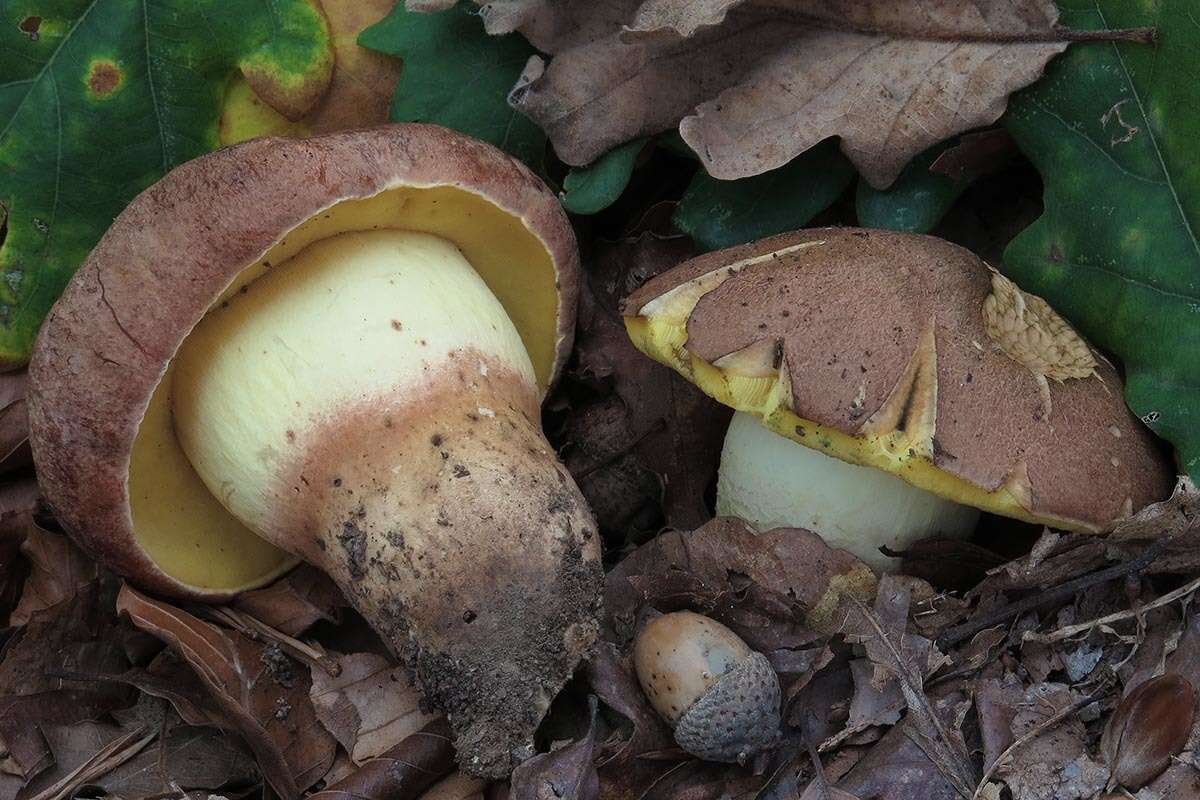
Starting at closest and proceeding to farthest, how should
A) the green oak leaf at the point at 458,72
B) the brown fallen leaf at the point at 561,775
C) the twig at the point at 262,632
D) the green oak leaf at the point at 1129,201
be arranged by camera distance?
the brown fallen leaf at the point at 561,775, the green oak leaf at the point at 1129,201, the twig at the point at 262,632, the green oak leaf at the point at 458,72

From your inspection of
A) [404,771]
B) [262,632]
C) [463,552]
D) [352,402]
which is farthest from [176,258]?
[404,771]

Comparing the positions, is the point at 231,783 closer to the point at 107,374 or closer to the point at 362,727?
the point at 362,727

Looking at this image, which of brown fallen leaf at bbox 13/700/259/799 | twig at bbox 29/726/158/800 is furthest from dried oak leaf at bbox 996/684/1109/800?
twig at bbox 29/726/158/800

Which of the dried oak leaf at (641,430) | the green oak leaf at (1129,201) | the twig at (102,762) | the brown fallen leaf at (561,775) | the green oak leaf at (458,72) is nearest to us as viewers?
the brown fallen leaf at (561,775)

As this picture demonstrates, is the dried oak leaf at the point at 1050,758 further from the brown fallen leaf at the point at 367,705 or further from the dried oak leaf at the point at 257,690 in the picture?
the dried oak leaf at the point at 257,690

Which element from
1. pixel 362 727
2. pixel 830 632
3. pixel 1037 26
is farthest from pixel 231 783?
pixel 1037 26

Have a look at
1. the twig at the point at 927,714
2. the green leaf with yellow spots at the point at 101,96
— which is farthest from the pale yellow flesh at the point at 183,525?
the twig at the point at 927,714
